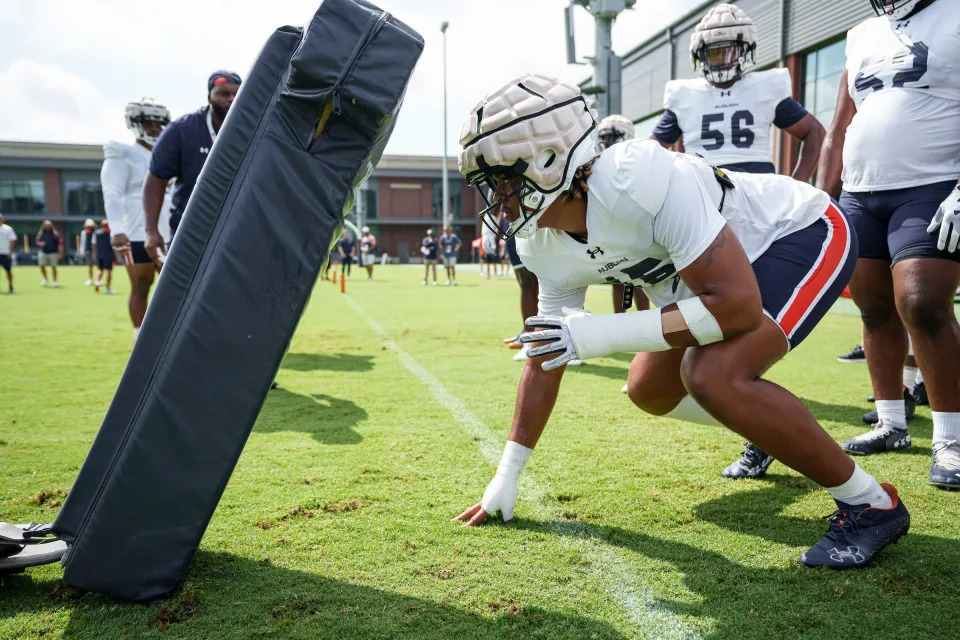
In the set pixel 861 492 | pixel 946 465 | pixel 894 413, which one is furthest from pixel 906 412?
pixel 861 492

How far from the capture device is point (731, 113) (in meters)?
4.48

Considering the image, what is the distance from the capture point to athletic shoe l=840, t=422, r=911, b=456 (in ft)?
11.1

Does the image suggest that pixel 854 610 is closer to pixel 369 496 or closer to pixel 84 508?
pixel 369 496

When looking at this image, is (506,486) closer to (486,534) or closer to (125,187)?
(486,534)

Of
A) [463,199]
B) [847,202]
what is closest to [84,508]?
[847,202]

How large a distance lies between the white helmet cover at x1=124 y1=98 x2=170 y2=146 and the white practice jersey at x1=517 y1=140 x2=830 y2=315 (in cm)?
480

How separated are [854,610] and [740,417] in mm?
618

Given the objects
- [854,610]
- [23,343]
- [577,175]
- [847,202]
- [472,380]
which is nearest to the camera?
[854,610]

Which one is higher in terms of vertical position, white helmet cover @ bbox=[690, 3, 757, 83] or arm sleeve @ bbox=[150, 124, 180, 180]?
white helmet cover @ bbox=[690, 3, 757, 83]

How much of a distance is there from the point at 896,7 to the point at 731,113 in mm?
1376

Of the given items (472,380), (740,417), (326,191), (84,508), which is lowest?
(472,380)

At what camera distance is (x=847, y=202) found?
343cm

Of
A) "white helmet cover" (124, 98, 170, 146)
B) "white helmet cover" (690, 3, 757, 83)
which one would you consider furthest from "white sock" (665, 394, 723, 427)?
"white helmet cover" (124, 98, 170, 146)

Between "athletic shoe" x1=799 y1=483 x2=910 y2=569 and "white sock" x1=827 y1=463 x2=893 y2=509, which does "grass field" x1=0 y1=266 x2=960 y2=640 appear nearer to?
"athletic shoe" x1=799 y1=483 x2=910 y2=569
